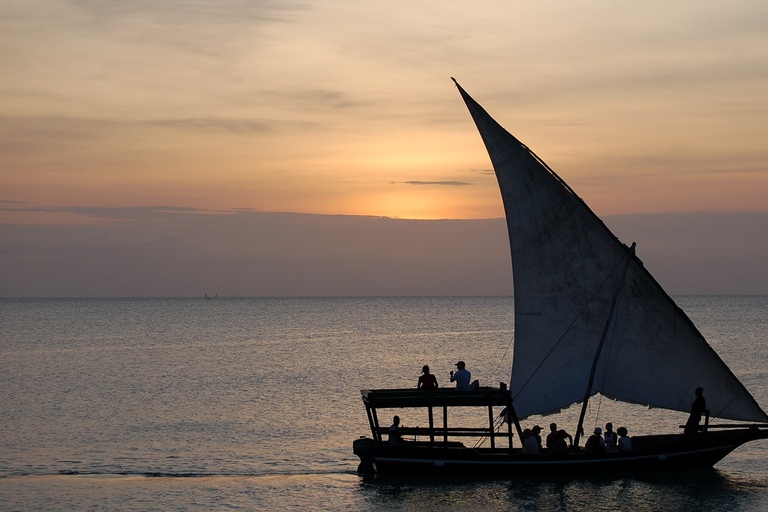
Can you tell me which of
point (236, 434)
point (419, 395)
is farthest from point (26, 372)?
point (419, 395)

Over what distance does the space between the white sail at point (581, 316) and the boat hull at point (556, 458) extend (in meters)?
1.19

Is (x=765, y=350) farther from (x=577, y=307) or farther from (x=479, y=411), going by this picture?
(x=577, y=307)

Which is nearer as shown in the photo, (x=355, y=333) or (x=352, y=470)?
(x=352, y=470)

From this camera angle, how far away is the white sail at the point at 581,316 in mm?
30156

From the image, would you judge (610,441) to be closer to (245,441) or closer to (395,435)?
(395,435)

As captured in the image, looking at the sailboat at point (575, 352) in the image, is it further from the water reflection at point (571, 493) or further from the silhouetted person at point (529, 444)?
the water reflection at point (571, 493)

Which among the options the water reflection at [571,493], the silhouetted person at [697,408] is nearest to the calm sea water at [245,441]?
the water reflection at [571,493]

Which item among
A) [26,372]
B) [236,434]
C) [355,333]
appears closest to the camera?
[236,434]

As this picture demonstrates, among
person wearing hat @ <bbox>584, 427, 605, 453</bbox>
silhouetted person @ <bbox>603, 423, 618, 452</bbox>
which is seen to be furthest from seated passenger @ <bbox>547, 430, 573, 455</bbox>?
silhouetted person @ <bbox>603, 423, 618, 452</bbox>

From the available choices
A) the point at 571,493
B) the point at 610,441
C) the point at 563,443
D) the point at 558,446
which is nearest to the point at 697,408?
the point at 610,441

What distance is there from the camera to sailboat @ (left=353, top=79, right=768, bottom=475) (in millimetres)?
30156

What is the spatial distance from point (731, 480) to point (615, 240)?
978 cm

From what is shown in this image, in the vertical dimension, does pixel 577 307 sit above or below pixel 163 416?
above

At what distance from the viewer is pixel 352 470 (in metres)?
33.9
